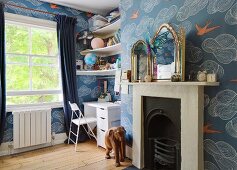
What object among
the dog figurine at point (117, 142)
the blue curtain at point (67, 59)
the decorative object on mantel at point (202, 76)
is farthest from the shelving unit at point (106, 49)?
the decorative object on mantel at point (202, 76)

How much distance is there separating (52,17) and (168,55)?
2291 millimetres

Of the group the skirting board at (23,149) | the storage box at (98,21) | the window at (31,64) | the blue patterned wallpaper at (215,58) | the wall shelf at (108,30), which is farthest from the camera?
the storage box at (98,21)

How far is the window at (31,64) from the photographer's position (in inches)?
122

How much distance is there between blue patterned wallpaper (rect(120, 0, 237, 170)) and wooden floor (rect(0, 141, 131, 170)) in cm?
127

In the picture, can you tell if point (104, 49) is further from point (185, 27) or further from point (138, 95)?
point (185, 27)

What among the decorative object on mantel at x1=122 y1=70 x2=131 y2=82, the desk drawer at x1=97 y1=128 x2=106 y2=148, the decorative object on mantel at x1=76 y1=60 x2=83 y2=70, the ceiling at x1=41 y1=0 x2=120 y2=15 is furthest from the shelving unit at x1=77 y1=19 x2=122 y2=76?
the desk drawer at x1=97 y1=128 x2=106 y2=148

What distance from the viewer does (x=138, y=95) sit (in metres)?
2.50

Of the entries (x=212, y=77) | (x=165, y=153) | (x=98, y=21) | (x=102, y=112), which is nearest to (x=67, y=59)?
(x=98, y=21)

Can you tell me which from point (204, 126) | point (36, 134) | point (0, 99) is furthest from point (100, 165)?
point (0, 99)

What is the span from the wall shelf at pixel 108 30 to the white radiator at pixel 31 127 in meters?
1.74

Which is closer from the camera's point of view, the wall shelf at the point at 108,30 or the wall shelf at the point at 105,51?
the wall shelf at the point at 108,30

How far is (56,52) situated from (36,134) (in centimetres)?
148

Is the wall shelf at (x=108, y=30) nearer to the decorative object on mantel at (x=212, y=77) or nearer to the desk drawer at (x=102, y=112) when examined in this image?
the desk drawer at (x=102, y=112)

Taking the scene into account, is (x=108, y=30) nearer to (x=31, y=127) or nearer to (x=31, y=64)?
(x=31, y=64)
